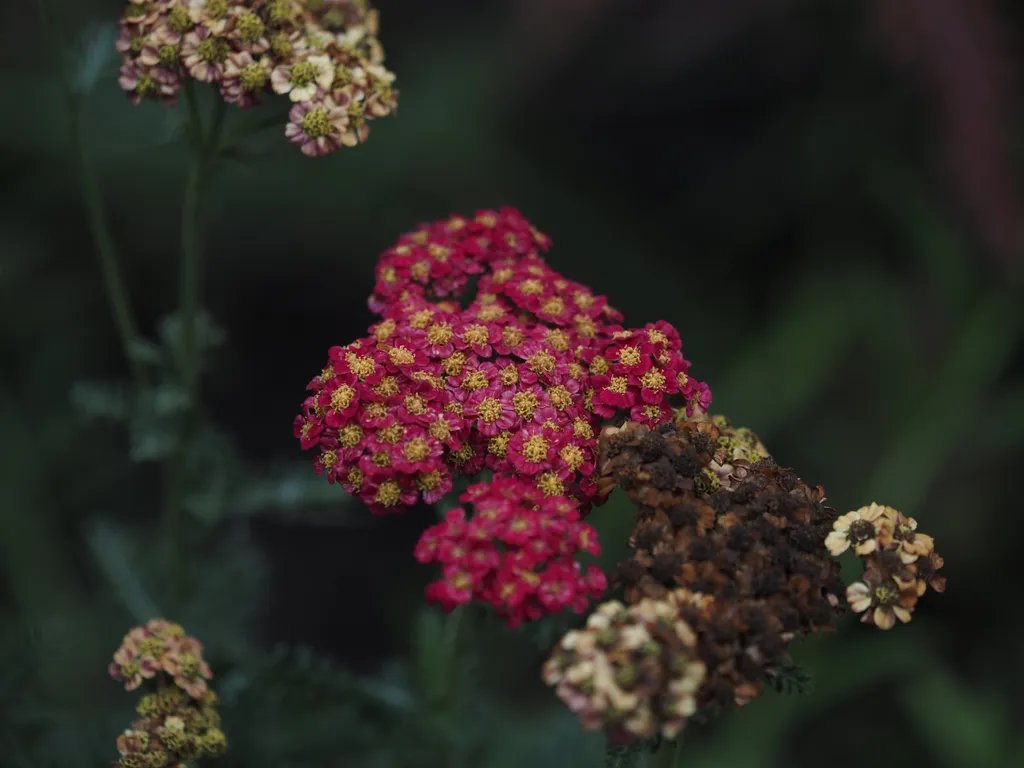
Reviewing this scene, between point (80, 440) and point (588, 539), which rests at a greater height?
point (80, 440)

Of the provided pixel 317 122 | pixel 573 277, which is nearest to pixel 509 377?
pixel 317 122

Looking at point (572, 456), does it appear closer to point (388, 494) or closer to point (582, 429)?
point (582, 429)

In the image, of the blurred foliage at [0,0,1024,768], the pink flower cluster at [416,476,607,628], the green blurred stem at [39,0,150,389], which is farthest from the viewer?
the blurred foliage at [0,0,1024,768]

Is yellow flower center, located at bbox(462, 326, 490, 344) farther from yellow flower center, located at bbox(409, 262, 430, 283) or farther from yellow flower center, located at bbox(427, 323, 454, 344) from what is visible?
yellow flower center, located at bbox(409, 262, 430, 283)

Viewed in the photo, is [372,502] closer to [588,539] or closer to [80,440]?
[588,539]

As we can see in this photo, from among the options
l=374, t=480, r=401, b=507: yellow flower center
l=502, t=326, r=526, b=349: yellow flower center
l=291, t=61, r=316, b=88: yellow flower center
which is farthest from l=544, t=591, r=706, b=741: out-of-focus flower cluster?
l=291, t=61, r=316, b=88: yellow flower center

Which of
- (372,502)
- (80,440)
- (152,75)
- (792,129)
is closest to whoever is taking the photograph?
(372,502)

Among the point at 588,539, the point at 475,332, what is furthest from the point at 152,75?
the point at 588,539

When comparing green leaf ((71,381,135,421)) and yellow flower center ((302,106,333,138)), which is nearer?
yellow flower center ((302,106,333,138))
